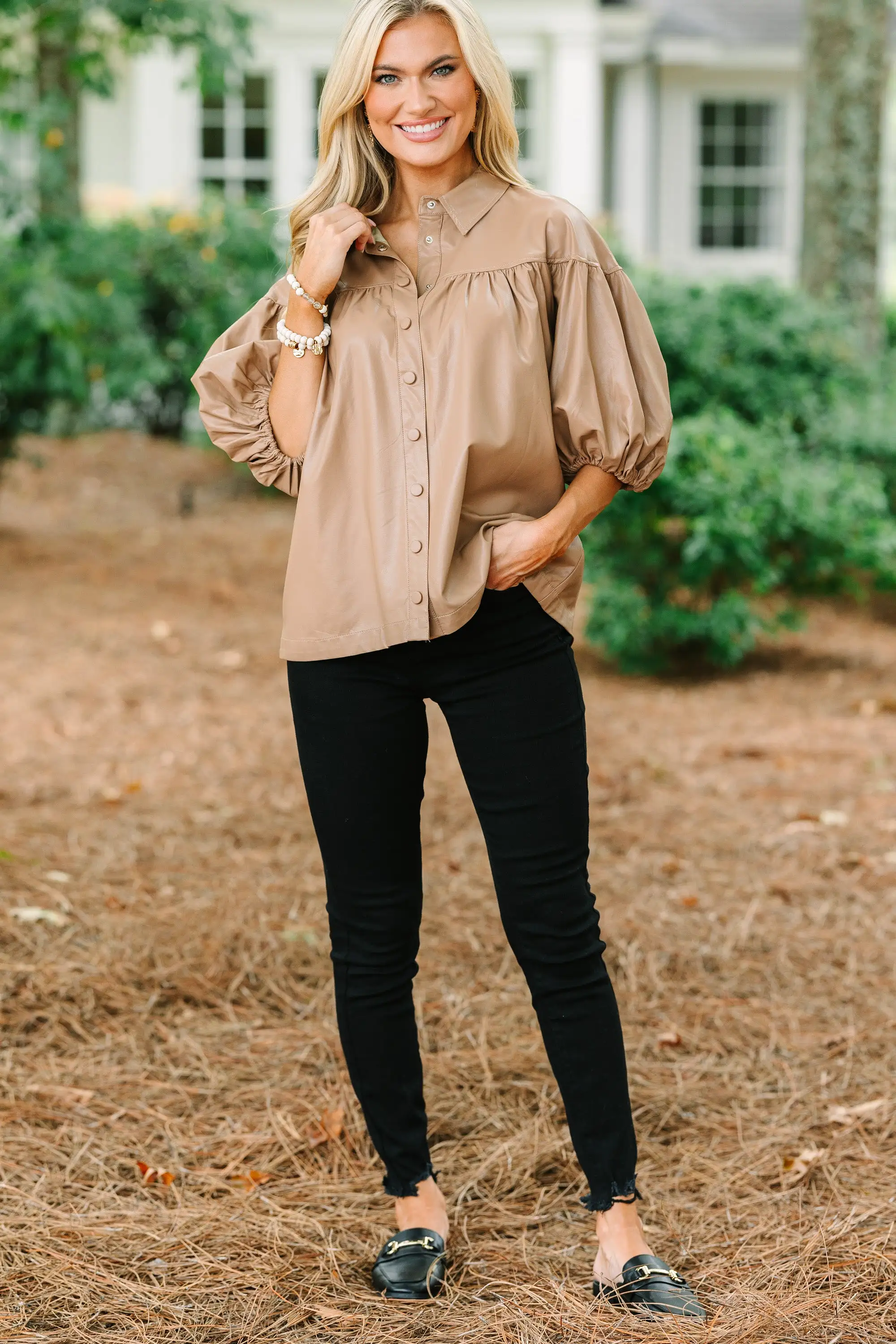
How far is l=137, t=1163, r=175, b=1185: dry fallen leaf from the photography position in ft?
9.16

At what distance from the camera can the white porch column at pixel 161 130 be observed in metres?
15.1

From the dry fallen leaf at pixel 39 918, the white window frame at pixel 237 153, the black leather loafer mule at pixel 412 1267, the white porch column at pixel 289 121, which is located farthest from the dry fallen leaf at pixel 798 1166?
the white window frame at pixel 237 153

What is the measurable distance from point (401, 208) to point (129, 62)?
14.3 metres

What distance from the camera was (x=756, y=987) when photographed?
12.0 ft

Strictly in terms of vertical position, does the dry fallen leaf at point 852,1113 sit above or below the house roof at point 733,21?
below

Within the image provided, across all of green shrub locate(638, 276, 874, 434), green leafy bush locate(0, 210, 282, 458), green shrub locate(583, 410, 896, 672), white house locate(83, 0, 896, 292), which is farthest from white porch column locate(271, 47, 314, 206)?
green shrub locate(583, 410, 896, 672)

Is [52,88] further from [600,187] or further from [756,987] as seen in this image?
[600,187]

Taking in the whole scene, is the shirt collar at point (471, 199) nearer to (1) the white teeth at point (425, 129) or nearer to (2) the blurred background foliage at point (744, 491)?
(1) the white teeth at point (425, 129)

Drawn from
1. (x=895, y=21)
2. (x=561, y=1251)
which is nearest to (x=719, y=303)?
(x=561, y=1251)

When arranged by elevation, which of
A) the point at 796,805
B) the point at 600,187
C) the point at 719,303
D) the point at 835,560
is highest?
the point at 600,187

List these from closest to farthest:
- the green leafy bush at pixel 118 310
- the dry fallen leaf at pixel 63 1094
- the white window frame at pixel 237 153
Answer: the dry fallen leaf at pixel 63 1094 → the green leafy bush at pixel 118 310 → the white window frame at pixel 237 153

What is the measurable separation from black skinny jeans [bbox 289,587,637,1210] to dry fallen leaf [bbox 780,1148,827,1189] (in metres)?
0.56

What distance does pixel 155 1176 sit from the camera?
9.22ft

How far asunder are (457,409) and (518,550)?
230 millimetres
